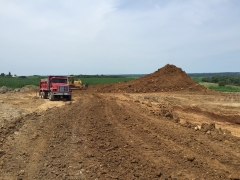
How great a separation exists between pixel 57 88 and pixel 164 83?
655 inches

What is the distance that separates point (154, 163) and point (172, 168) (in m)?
0.46

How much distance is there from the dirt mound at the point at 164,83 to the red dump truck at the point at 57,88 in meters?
11.9

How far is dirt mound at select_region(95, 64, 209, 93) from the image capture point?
33875 mm

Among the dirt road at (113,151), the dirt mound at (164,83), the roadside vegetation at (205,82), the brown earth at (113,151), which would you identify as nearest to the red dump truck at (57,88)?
the brown earth at (113,151)

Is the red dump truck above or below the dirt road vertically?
above

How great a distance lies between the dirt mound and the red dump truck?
11.9m

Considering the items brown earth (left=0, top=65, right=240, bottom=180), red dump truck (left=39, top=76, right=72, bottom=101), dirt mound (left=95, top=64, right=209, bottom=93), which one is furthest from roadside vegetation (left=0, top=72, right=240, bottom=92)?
brown earth (left=0, top=65, right=240, bottom=180)

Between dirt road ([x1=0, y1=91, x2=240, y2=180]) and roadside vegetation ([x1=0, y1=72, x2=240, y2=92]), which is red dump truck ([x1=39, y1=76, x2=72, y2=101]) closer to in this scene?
dirt road ([x1=0, y1=91, x2=240, y2=180])

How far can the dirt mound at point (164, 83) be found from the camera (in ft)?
111

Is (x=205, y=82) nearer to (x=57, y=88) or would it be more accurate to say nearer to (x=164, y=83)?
(x=164, y=83)

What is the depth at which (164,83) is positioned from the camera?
3519 centimetres

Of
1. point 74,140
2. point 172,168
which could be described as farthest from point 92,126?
point 172,168

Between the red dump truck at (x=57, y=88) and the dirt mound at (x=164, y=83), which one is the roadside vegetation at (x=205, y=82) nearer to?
the dirt mound at (x=164, y=83)

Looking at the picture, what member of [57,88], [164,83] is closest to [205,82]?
[164,83]
